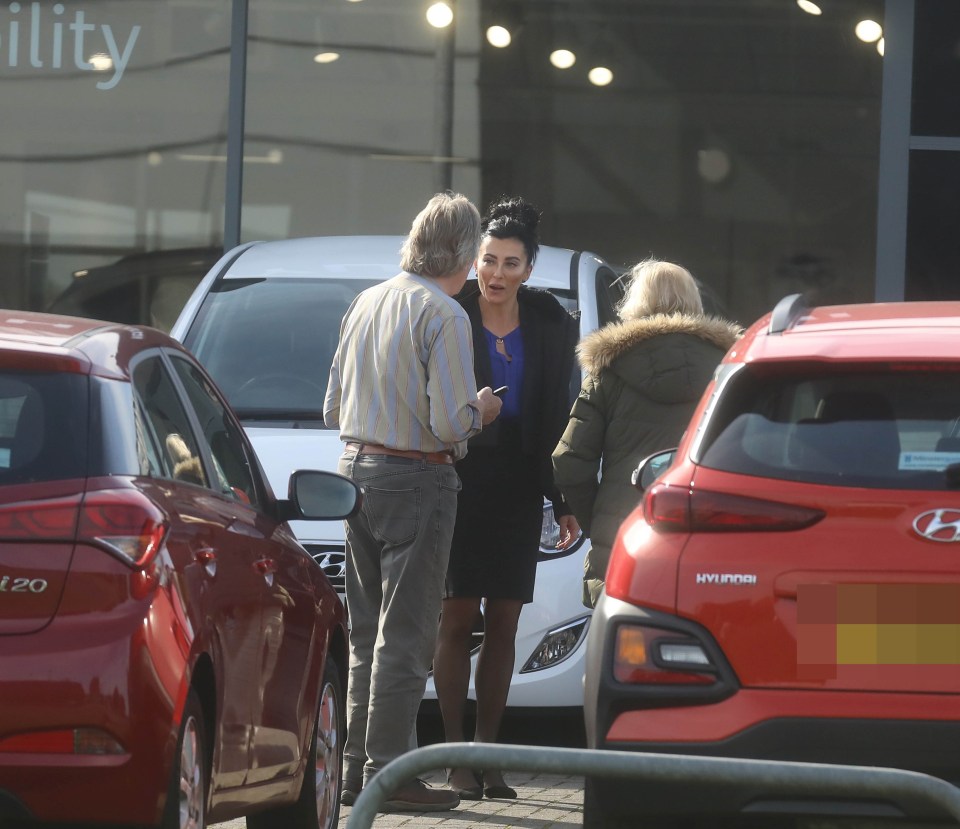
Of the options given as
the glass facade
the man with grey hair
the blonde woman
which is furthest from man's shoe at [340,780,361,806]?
the glass facade

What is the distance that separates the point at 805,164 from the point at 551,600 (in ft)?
25.0

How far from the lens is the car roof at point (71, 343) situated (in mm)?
4391

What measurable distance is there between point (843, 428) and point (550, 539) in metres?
3.50

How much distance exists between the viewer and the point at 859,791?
3.14 m

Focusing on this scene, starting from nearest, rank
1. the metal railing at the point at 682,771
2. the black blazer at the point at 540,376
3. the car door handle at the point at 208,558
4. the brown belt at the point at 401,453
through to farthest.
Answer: the metal railing at the point at 682,771
the car door handle at the point at 208,558
the brown belt at the point at 401,453
the black blazer at the point at 540,376

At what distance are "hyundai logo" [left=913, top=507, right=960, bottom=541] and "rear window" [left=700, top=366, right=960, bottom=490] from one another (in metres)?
0.06

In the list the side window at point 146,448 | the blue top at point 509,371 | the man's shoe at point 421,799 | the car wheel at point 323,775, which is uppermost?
the blue top at point 509,371

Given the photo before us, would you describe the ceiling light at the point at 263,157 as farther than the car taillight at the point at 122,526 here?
Yes

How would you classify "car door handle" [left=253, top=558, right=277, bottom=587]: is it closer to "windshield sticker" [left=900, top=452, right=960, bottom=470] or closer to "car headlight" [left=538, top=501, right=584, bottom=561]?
"windshield sticker" [left=900, top=452, right=960, bottom=470]

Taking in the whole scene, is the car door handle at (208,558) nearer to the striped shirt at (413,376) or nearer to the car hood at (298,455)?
the striped shirt at (413,376)

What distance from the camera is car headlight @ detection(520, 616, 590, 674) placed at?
773 cm

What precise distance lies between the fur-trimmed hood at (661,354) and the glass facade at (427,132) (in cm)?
774

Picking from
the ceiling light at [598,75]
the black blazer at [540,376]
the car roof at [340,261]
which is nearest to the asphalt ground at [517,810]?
the black blazer at [540,376]

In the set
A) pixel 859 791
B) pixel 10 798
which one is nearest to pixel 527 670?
pixel 10 798
